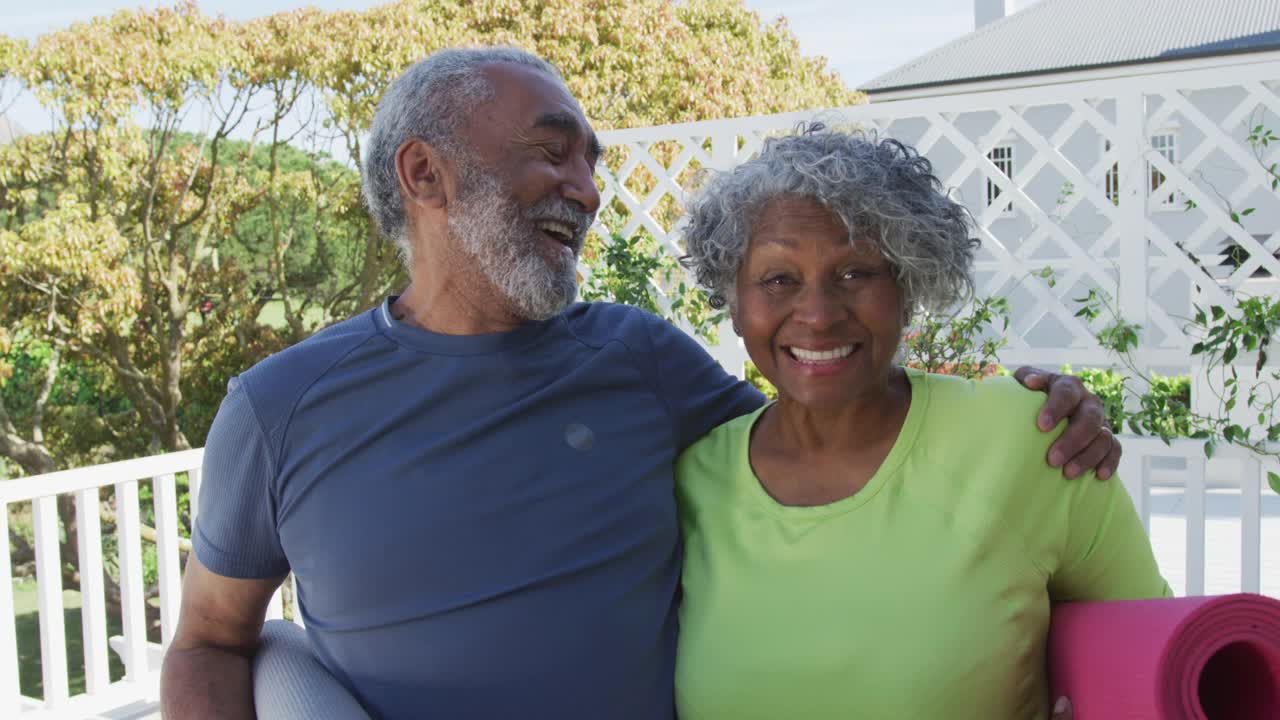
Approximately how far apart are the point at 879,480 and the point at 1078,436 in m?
0.26

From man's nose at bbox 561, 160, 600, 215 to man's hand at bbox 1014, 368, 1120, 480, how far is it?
757 millimetres

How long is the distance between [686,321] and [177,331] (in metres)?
6.07

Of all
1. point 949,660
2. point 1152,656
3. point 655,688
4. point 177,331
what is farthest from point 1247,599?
point 177,331

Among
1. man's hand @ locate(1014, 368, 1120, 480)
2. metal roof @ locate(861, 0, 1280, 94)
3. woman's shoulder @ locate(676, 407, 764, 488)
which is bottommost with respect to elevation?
woman's shoulder @ locate(676, 407, 764, 488)

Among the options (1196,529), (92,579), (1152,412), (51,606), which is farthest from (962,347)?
(51,606)

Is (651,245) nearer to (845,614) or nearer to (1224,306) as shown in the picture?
(1224,306)

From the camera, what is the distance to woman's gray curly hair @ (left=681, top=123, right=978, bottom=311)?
4.89ft

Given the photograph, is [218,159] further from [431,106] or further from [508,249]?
[508,249]

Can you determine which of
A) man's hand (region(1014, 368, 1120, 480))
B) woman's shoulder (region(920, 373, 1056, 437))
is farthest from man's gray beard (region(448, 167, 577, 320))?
man's hand (region(1014, 368, 1120, 480))

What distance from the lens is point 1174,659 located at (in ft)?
3.94

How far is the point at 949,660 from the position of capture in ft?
4.54

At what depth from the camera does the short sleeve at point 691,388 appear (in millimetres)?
1826

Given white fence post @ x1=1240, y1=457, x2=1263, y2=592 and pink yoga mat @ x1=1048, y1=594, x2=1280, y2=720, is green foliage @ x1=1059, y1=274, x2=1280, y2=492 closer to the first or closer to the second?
white fence post @ x1=1240, y1=457, x2=1263, y2=592

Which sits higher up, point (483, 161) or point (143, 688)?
point (483, 161)
